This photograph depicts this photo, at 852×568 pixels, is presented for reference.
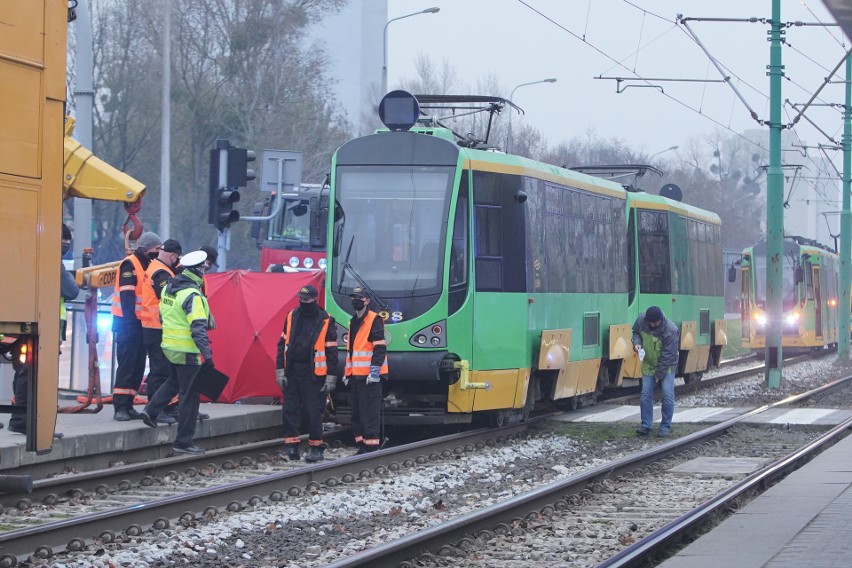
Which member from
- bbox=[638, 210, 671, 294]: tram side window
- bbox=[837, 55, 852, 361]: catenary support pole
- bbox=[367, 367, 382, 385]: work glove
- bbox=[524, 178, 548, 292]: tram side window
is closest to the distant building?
bbox=[837, 55, 852, 361]: catenary support pole

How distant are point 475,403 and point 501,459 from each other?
128 cm

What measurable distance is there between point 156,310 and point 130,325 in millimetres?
502

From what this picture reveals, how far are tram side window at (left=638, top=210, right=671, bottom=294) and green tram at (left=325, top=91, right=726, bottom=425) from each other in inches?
172

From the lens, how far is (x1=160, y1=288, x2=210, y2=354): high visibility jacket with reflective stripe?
44.7 feet

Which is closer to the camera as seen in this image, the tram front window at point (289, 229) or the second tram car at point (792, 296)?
the tram front window at point (289, 229)

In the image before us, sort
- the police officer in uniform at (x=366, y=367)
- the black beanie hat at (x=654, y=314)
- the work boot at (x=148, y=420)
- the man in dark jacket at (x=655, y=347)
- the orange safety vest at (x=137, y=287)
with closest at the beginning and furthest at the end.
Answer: the work boot at (x=148, y=420)
the orange safety vest at (x=137, y=287)
the police officer in uniform at (x=366, y=367)
the black beanie hat at (x=654, y=314)
the man in dark jacket at (x=655, y=347)

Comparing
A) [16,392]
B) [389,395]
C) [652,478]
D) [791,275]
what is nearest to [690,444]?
[652,478]

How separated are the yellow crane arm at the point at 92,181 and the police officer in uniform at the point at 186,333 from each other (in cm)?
94

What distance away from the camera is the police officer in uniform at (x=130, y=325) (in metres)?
14.7

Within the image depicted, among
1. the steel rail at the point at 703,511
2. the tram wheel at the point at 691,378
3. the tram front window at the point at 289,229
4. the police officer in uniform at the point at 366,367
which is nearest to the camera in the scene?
the steel rail at the point at 703,511

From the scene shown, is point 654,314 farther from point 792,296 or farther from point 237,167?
point 792,296

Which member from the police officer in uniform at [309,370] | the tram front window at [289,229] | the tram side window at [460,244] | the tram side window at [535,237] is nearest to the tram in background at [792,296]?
the tram front window at [289,229]

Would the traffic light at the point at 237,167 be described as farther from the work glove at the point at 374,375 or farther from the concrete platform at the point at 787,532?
the concrete platform at the point at 787,532

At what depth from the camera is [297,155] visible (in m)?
20.1
